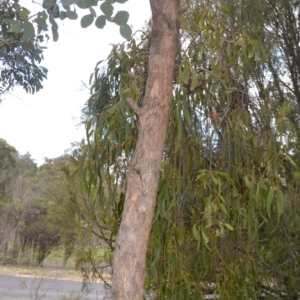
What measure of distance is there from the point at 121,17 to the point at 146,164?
48 cm

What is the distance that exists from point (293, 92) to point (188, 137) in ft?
5.25

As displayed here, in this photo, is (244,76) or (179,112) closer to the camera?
(179,112)

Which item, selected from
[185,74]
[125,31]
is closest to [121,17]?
[125,31]

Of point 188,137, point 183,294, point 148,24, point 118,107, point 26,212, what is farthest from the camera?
point 26,212

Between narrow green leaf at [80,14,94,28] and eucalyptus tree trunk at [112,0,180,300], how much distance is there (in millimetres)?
234

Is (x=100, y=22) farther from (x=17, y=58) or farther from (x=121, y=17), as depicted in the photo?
(x=17, y=58)

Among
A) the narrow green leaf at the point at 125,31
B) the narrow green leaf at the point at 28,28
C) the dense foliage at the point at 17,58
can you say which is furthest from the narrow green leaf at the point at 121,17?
the dense foliage at the point at 17,58

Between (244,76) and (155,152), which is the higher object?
(244,76)

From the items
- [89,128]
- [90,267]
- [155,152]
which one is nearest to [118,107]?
[89,128]

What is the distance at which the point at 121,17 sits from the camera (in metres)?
1.75

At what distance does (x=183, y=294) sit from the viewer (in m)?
2.27

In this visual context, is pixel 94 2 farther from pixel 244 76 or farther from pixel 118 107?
pixel 244 76

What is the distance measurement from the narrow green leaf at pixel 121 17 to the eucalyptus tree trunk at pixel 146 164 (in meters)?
0.17

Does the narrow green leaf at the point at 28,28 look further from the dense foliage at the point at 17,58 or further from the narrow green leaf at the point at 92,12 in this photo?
the dense foliage at the point at 17,58
